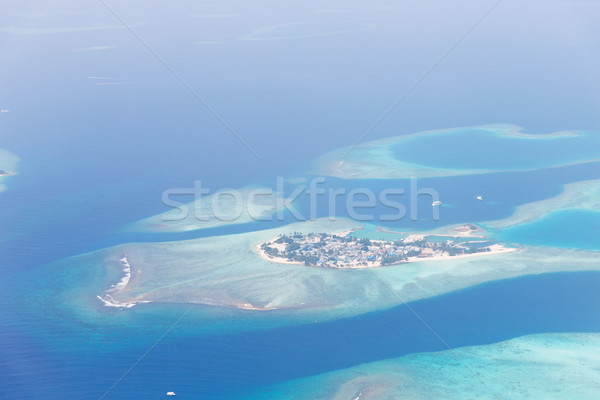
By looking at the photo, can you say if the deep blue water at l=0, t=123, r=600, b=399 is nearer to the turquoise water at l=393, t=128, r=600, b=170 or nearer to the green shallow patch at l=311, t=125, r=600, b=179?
the green shallow patch at l=311, t=125, r=600, b=179

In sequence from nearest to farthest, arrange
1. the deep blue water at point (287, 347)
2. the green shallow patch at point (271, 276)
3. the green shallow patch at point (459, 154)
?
the deep blue water at point (287, 347), the green shallow patch at point (271, 276), the green shallow patch at point (459, 154)

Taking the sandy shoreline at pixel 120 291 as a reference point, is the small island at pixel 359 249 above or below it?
above

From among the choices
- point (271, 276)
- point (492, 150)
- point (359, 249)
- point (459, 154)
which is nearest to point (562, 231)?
point (359, 249)

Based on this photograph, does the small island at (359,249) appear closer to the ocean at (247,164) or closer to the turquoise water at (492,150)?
the ocean at (247,164)

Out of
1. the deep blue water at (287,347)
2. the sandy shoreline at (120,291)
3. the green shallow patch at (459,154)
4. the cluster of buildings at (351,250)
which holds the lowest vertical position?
the deep blue water at (287,347)

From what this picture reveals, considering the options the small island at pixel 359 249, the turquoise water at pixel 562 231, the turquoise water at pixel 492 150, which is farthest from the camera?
the turquoise water at pixel 492 150

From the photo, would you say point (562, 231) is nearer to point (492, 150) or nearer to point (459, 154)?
point (459, 154)

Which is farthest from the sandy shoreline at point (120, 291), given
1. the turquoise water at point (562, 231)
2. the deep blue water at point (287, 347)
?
the turquoise water at point (562, 231)
